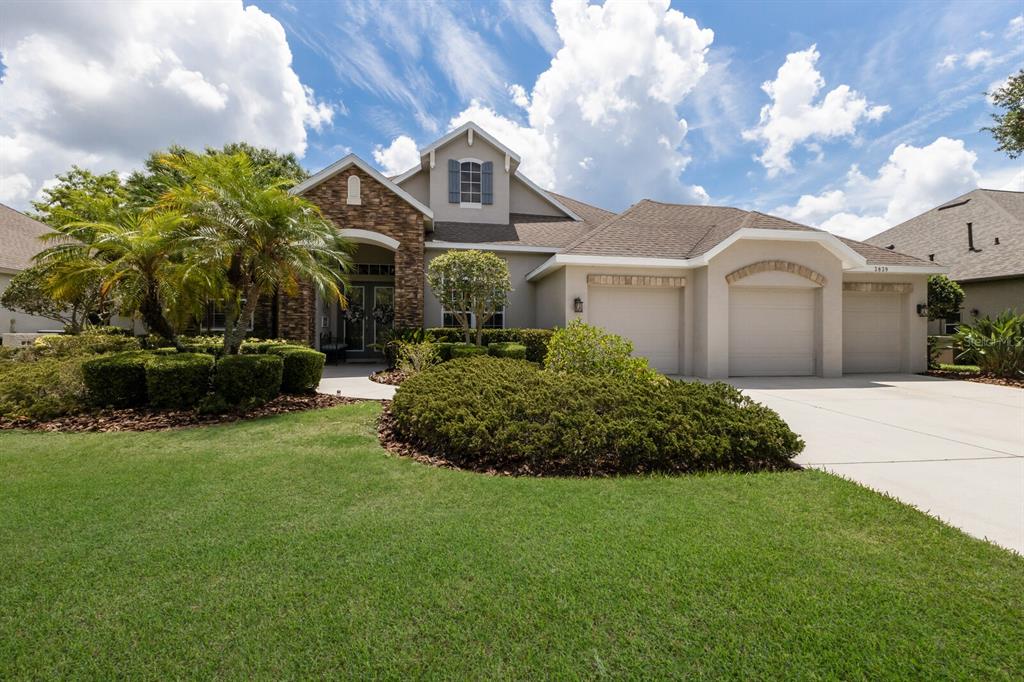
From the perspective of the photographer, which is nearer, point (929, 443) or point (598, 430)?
point (598, 430)

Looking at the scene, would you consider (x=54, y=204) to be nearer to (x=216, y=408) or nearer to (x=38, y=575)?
(x=216, y=408)

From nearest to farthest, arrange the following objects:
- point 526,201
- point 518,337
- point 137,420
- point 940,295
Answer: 1. point 137,420
2. point 518,337
3. point 940,295
4. point 526,201

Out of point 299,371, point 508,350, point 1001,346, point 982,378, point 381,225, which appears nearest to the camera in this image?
point 299,371

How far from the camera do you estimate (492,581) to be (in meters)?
2.47

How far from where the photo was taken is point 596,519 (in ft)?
10.7

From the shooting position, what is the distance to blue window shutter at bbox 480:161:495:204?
55.2 ft

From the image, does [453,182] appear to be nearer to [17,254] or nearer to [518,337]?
[518,337]

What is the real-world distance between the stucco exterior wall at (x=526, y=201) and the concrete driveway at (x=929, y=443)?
11184 millimetres

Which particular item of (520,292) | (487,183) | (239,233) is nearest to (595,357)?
(239,233)

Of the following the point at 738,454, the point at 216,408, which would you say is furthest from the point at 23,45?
the point at 738,454

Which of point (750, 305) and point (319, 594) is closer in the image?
point (319, 594)

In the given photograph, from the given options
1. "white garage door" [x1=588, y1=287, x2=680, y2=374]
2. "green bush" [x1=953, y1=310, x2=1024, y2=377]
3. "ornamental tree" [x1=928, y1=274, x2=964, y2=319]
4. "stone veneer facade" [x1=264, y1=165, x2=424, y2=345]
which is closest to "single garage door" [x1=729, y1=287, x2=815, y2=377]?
"white garage door" [x1=588, y1=287, x2=680, y2=374]

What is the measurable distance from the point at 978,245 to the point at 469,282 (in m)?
21.7

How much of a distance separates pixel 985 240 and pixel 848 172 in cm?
991
